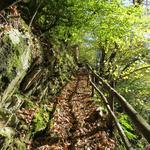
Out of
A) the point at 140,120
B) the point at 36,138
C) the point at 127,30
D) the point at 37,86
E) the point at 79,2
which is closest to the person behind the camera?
the point at 140,120

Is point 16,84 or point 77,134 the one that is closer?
point 16,84

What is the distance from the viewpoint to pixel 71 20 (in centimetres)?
1097

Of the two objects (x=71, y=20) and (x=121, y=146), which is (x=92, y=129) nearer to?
(x=121, y=146)

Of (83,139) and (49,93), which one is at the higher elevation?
(49,93)

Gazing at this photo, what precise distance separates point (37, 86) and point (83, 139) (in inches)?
121

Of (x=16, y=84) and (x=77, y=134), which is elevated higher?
(x=16, y=84)

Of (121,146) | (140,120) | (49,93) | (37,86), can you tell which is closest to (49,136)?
(121,146)

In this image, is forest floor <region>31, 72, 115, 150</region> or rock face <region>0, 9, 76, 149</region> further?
forest floor <region>31, 72, 115, 150</region>

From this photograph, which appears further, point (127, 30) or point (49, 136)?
point (127, 30)

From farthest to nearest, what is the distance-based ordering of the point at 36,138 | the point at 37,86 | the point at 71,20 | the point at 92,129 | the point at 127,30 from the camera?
the point at 127,30 < the point at 71,20 < the point at 37,86 < the point at 92,129 < the point at 36,138

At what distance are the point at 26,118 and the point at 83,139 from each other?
143 centimetres

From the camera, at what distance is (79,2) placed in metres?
10.2

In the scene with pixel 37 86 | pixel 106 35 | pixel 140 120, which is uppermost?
pixel 106 35

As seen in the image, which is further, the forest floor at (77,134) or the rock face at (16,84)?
the forest floor at (77,134)
